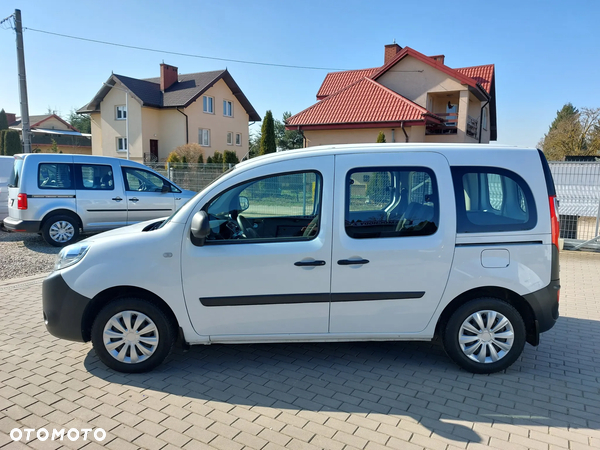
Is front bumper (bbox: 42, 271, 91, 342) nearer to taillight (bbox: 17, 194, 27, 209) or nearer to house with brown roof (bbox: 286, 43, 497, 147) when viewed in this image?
taillight (bbox: 17, 194, 27, 209)

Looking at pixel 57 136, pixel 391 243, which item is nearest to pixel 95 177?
pixel 391 243

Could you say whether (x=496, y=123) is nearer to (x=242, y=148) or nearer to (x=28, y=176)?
(x=242, y=148)

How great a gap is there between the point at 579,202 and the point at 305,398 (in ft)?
29.6

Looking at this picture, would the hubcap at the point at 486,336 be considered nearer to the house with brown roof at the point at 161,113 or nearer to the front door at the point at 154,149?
the house with brown roof at the point at 161,113

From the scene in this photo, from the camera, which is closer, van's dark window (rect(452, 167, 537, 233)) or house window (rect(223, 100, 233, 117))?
van's dark window (rect(452, 167, 537, 233))

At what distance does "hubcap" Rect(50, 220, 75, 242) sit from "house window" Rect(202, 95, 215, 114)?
28.0 m

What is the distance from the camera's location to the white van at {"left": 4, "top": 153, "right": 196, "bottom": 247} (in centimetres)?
955

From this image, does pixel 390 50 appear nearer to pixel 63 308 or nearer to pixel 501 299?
pixel 501 299

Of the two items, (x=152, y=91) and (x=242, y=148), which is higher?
(x=152, y=91)

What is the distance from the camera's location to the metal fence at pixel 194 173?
16688mm

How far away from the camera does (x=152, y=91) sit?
117ft

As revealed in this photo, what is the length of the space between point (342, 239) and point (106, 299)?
2130 mm

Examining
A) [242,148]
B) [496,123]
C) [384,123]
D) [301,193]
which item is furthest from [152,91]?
[301,193]

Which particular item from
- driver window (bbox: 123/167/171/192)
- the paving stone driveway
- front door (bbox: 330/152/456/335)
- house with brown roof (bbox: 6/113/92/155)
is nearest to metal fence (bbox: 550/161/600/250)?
Answer: the paving stone driveway
